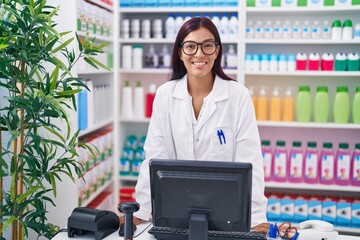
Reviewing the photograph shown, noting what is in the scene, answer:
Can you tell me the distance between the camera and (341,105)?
3871 millimetres

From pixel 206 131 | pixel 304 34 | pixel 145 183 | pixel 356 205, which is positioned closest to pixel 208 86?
pixel 206 131

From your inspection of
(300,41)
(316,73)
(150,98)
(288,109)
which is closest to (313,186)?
(288,109)

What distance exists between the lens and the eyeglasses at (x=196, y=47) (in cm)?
230

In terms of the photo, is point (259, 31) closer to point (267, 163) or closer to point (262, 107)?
point (262, 107)

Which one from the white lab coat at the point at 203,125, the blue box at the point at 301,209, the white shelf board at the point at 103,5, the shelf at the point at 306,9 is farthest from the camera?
the blue box at the point at 301,209

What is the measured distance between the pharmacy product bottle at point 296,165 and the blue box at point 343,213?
403 mm

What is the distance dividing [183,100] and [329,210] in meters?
2.14

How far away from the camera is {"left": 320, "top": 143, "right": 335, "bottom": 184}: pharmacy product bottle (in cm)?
391

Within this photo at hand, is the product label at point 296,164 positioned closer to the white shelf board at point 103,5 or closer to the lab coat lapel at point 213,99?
the lab coat lapel at point 213,99

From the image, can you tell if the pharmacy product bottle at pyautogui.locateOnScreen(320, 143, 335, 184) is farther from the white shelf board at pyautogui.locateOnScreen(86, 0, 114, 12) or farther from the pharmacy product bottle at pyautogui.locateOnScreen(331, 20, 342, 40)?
the white shelf board at pyautogui.locateOnScreen(86, 0, 114, 12)

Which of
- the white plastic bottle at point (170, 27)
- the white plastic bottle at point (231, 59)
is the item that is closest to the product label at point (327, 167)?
the white plastic bottle at point (231, 59)

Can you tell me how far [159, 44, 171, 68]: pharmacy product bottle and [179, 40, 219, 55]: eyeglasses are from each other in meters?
1.90

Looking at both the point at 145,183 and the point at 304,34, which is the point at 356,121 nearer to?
the point at 304,34

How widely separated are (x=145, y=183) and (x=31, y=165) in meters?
0.60
